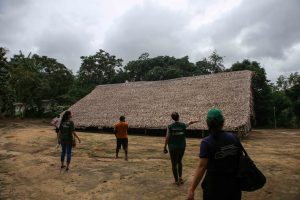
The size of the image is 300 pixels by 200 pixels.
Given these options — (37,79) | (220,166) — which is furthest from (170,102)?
(220,166)

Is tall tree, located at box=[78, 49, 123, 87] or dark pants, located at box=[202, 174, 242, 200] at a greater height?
tall tree, located at box=[78, 49, 123, 87]

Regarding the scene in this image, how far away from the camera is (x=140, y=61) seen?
44562 mm

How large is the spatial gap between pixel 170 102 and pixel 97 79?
2105 cm

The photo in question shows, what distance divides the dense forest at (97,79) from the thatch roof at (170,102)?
15.4 feet

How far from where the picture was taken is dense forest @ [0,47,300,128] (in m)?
32.0

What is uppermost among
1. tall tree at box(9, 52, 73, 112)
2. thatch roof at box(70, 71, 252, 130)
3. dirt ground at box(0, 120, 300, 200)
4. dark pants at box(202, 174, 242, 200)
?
tall tree at box(9, 52, 73, 112)

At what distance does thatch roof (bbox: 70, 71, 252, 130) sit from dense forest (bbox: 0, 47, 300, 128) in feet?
15.4

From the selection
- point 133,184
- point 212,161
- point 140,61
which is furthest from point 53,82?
point 212,161

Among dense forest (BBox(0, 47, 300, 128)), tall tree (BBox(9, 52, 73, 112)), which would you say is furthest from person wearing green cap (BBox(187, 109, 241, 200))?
tall tree (BBox(9, 52, 73, 112))

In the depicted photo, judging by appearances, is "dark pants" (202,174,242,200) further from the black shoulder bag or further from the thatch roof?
the thatch roof

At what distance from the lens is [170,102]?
934 inches

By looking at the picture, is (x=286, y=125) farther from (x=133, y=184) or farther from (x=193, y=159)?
(x=133, y=184)

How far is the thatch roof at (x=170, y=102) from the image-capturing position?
2020 cm

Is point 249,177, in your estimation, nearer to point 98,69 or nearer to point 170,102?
point 170,102
